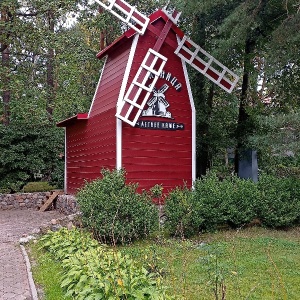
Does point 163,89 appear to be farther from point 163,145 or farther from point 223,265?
point 223,265

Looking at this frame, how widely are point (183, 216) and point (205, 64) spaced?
5.02 metres

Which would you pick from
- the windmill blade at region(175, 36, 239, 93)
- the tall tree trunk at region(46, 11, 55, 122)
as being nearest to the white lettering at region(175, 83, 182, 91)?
the windmill blade at region(175, 36, 239, 93)

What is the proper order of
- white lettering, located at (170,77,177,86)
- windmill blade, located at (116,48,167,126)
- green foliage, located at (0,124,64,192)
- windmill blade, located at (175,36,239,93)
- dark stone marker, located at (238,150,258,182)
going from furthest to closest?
1. green foliage, located at (0,124,64,192)
2. dark stone marker, located at (238,150,258,182)
3. windmill blade, located at (175,36,239,93)
4. white lettering, located at (170,77,177,86)
5. windmill blade, located at (116,48,167,126)

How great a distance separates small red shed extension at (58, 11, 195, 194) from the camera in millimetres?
9188

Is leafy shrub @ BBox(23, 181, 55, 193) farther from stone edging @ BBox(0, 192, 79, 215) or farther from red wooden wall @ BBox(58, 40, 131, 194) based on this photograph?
red wooden wall @ BBox(58, 40, 131, 194)

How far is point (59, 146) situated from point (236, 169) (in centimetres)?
667

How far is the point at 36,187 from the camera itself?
48.3ft

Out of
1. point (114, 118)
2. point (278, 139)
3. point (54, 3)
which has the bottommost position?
point (278, 139)

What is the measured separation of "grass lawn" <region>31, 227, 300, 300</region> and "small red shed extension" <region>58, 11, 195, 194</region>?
269 centimetres

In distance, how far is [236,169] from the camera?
43.3ft

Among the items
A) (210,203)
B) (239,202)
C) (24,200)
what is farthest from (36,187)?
(239,202)

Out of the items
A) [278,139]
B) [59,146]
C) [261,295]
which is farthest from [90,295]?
[59,146]

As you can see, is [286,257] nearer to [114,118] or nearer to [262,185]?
[262,185]

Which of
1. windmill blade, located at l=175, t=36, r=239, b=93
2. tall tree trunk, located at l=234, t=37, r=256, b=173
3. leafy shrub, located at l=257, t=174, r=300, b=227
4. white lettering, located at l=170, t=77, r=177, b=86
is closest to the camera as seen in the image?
leafy shrub, located at l=257, t=174, r=300, b=227
